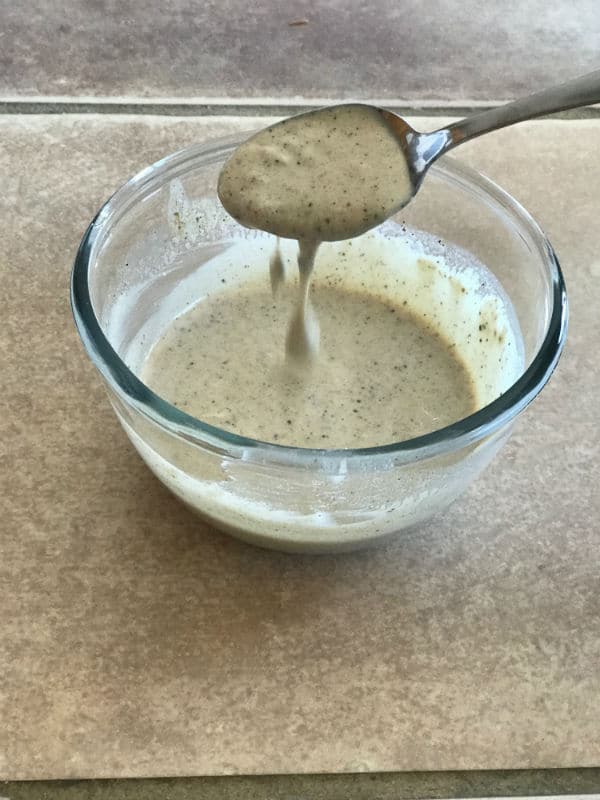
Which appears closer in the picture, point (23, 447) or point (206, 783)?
point (206, 783)

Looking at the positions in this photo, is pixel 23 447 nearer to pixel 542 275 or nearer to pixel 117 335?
pixel 117 335

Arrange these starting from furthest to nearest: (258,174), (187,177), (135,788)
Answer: (187,177), (258,174), (135,788)

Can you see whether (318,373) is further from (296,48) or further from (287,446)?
(296,48)

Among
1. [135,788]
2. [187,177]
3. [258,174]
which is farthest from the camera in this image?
[187,177]

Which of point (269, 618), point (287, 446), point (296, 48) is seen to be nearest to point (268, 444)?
point (287, 446)

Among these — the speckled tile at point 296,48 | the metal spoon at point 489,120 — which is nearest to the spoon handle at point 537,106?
the metal spoon at point 489,120

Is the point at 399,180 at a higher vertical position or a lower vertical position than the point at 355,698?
higher

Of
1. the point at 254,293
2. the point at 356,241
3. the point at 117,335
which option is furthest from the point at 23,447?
the point at 356,241
